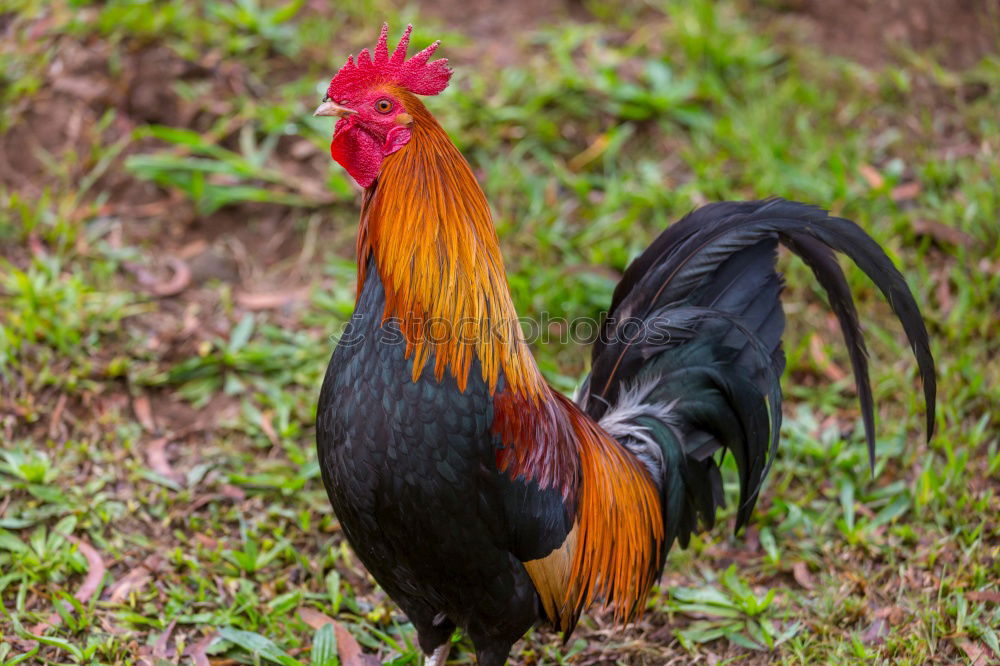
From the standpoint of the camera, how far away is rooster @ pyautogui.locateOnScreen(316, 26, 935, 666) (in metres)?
2.72

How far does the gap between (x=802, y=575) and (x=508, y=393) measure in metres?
1.82

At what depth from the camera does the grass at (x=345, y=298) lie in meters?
3.67

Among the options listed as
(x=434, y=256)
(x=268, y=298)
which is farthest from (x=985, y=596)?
(x=268, y=298)

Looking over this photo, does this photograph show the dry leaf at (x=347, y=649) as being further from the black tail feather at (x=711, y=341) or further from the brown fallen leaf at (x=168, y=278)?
the brown fallen leaf at (x=168, y=278)

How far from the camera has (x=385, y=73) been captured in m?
2.79

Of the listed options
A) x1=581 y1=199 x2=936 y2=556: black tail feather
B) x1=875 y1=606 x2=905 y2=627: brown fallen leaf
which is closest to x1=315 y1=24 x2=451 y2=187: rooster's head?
x1=581 y1=199 x2=936 y2=556: black tail feather

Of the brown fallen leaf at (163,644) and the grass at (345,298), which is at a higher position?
the grass at (345,298)

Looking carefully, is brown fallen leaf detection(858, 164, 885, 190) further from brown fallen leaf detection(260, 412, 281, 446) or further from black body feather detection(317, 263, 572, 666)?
brown fallen leaf detection(260, 412, 281, 446)

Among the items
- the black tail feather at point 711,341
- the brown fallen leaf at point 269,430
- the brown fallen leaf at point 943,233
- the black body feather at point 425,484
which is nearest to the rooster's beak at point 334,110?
the black body feather at point 425,484

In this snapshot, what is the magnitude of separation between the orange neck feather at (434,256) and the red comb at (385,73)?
0.06m

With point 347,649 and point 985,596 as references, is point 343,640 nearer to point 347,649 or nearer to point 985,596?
point 347,649

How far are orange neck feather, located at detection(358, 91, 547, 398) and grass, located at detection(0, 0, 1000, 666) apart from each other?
1.42 meters

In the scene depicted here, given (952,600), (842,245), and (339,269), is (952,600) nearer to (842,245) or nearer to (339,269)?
(842,245)

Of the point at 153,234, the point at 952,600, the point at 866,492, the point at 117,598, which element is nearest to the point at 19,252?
the point at 153,234
